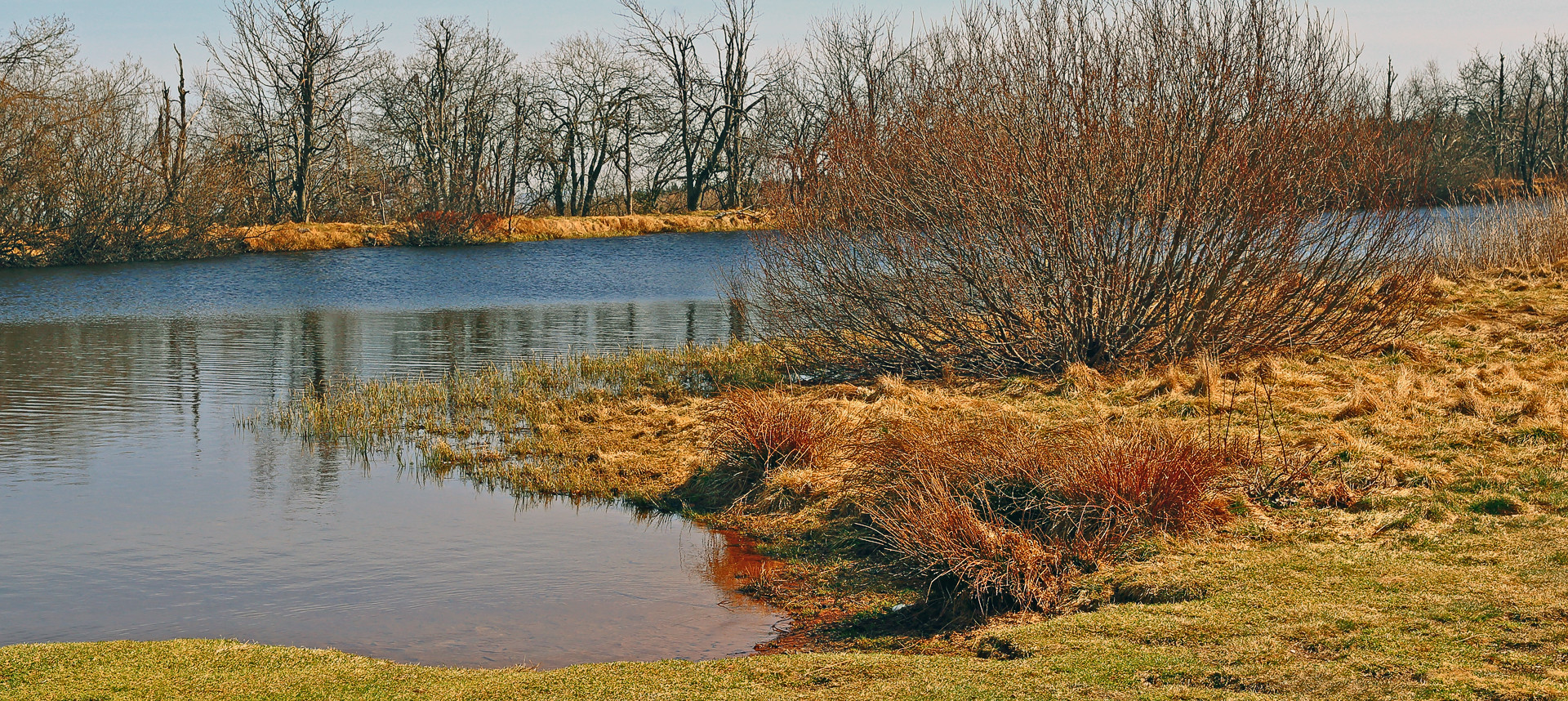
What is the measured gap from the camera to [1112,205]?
1155 cm

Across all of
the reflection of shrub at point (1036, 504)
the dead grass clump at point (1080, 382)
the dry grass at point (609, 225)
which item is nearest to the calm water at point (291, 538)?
the reflection of shrub at point (1036, 504)

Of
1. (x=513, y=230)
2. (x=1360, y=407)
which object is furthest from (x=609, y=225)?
(x=1360, y=407)

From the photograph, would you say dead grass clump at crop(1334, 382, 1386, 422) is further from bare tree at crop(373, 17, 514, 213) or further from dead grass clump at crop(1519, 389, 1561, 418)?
bare tree at crop(373, 17, 514, 213)

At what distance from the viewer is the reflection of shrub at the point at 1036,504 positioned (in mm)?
6496

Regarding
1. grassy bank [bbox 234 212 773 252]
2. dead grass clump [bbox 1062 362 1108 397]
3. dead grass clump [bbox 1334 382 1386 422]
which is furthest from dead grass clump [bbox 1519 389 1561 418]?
grassy bank [bbox 234 212 773 252]

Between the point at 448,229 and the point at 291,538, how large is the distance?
132 feet

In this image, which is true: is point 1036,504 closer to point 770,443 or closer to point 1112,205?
point 770,443

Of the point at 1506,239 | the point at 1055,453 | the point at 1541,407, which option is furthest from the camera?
the point at 1506,239

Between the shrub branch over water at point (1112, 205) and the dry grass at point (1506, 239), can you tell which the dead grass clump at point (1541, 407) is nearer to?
the shrub branch over water at point (1112, 205)

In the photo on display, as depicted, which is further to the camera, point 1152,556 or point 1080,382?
point 1080,382

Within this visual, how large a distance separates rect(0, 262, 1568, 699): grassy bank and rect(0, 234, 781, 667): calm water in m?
0.66

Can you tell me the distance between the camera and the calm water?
21.9 feet

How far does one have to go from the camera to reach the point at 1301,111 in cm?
1148

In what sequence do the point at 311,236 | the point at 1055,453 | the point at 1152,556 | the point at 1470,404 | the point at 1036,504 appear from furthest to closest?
the point at 311,236 < the point at 1470,404 < the point at 1055,453 < the point at 1036,504 < the point at 1152,556
